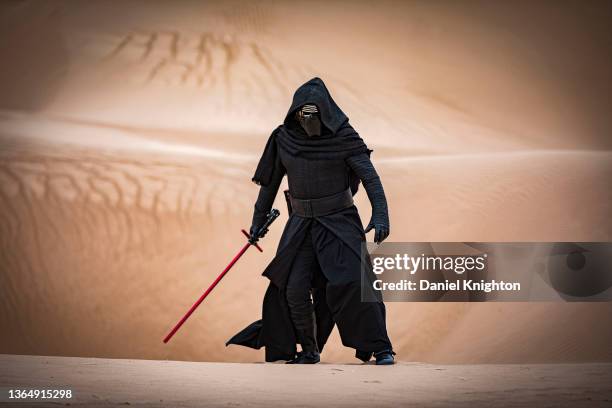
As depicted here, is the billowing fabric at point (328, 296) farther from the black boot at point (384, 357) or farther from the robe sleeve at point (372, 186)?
the robe sleeve at point (372, 186)

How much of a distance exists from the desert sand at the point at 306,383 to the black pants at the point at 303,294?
1.31ft

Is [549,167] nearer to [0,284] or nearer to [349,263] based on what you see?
[0,284]

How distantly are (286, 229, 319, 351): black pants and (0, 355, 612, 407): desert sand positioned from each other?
1.31ft

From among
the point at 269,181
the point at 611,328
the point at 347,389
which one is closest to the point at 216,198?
the point at 611,328

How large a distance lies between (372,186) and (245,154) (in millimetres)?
8457

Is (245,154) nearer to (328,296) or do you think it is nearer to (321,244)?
(321,244)

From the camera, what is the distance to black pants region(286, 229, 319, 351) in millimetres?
7551

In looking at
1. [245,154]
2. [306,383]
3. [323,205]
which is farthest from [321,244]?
[245,154]

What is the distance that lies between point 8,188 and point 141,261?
82.0 inches

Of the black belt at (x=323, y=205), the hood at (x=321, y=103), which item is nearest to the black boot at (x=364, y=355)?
the black belt at (x=323, y=205)

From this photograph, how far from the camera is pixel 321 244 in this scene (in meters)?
7.57

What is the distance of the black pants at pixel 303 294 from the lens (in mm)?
7551

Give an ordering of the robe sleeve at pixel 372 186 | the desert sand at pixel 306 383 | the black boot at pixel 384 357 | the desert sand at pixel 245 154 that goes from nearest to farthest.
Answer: the desert sand at pixel 306 383
the black boot at pixel 384 357
the robe sleeve at pixel 372 186
the desert sand at pixel 245 154

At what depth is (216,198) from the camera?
14.7 m
